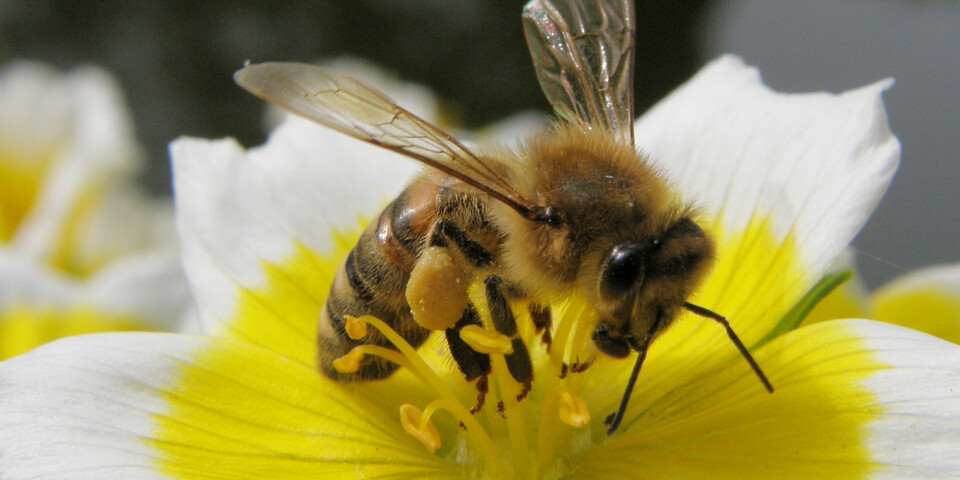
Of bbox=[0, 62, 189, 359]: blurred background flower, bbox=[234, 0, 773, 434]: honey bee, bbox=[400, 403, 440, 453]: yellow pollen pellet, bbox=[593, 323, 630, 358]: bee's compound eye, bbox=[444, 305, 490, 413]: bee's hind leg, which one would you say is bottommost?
bbox=[0, 62, 189, 359]: blurred background flower

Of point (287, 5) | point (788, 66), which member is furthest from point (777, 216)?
point (287, 5)

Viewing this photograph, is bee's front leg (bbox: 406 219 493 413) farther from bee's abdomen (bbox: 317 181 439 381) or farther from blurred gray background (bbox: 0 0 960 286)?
blurred gray background (bbox: 0 0 960 286)

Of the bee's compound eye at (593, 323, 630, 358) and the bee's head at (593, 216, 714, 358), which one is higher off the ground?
the bee's head at (593, 216, 714, 358)

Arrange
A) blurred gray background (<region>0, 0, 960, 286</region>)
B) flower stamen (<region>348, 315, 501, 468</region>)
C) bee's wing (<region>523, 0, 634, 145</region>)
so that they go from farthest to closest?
blurred gray background (<region>0, 0, 960, 286</region>), bee's wing (<region>523, 0, 634, 145</region>), flower stamen (<region>348, 315, 501, 468</region>)

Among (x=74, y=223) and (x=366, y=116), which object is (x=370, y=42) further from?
(x=366, y=116)

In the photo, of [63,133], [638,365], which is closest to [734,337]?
[638,365]

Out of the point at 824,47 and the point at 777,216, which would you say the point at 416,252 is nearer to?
the point at 777,216

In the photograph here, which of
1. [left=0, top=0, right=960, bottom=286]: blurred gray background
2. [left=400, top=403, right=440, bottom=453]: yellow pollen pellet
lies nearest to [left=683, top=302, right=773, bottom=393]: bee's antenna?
[left=400, top=403, right=440, bottom=453]: yellow pollen pellet

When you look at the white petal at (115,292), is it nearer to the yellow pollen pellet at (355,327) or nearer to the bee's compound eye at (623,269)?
the yellow pollen pellet at (355,327)

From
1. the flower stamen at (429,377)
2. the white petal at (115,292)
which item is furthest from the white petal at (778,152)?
the white petal at (115,292)
